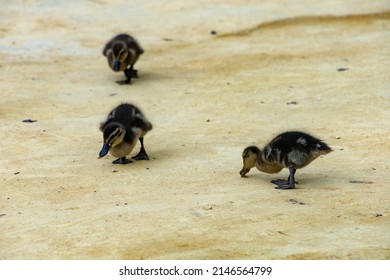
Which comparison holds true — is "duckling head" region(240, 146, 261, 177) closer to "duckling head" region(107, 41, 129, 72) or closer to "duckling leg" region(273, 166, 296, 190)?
"duckling leg" region(273, 166, 296, 190)

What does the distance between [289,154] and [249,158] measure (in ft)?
1.50

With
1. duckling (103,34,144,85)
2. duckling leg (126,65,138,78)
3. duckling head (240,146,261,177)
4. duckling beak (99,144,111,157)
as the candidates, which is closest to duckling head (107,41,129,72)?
duckling (103,34,144,85)

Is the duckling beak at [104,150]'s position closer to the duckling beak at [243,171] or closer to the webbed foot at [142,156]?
the webbed foot at [142,156]

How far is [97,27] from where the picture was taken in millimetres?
17000

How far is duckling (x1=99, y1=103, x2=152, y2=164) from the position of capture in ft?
34.1

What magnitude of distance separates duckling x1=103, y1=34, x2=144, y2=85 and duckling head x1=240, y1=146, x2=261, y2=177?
465 centimetres

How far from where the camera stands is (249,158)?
9.71 metres

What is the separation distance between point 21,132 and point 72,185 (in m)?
2.14

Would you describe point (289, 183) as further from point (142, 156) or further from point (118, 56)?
point (118, 56)

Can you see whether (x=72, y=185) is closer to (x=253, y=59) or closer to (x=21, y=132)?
(x=21, y=132)

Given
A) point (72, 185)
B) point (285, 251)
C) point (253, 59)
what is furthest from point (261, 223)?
point (253, 59)

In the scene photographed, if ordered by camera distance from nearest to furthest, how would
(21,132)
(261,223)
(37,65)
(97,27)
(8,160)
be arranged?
(261,223)
(8,160)
(21,132)
(37,65)
(97,27)

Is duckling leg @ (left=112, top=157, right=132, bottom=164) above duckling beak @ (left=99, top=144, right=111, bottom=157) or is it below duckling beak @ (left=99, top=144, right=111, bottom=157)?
below

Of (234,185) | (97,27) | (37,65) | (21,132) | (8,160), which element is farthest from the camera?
(97,27)
